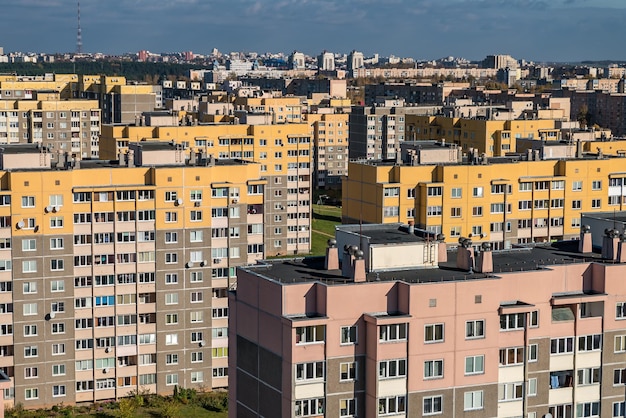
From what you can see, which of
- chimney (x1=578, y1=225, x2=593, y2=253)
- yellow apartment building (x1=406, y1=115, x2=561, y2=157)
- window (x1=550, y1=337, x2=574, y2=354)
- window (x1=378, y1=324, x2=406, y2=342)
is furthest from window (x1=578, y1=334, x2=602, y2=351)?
yellow apartment building (x1=406, y1=115, x2=561, y2=157)

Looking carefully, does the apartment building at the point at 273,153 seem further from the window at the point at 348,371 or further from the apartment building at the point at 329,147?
the window at the point at 348,371

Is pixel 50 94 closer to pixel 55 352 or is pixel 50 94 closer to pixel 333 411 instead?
pixel 55 352

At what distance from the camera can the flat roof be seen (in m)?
25.0

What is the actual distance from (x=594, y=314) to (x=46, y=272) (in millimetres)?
18931

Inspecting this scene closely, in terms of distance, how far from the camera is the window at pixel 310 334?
76.7 feet

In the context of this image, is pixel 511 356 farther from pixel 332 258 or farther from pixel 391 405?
pixel 332 258

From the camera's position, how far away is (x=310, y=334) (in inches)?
923

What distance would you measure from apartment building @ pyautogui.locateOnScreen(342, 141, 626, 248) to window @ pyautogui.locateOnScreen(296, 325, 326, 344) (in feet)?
70.3

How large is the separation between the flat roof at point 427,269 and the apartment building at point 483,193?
57.0 feet

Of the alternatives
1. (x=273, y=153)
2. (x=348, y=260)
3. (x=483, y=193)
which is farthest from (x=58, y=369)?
(x=273, y=153)

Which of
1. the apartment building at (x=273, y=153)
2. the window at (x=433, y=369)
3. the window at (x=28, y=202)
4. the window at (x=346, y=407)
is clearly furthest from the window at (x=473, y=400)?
the apartment building at (x=273, y=153)

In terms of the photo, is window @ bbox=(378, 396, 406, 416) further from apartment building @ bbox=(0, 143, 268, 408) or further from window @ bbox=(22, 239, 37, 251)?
window @ bbox=(22, 239, 37, 251)

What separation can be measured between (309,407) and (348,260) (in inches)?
126

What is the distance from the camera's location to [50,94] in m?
96.9
